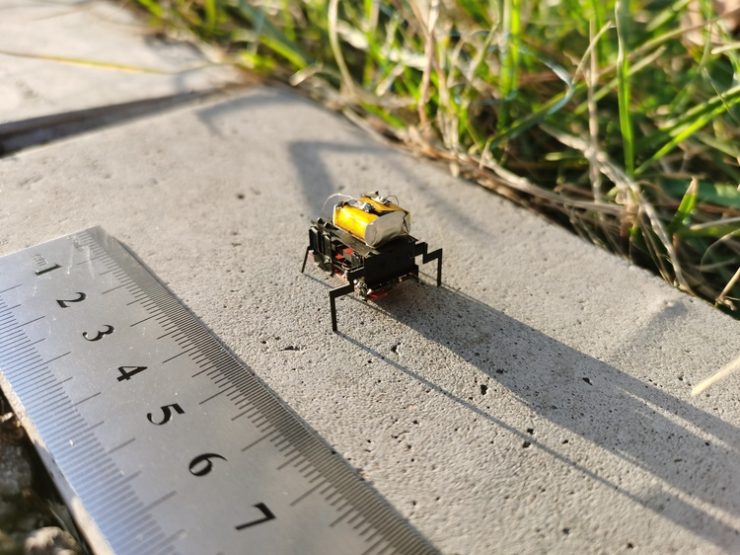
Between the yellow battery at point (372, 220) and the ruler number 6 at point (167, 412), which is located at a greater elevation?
the yellow battery at point (372, 220)

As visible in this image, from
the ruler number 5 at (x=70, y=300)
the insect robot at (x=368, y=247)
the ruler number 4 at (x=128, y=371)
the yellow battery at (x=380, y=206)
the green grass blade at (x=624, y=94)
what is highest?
the green grass blade at (x=624, y=94)

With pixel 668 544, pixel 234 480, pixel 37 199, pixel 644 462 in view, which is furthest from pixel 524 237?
pixel 37 199

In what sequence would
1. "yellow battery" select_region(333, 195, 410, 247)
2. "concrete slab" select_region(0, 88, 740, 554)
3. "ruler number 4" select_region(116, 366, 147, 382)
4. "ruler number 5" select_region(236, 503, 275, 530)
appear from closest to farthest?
1. "ruler number 5" select_region(236, 503, 275, 530)
2. "concrete slab" select_region(0, 88, 740, 554)
3. "ruler number 4" select_region(116, 366, 147, 382)
4. "yellow battery" select_region(333, 195, 410, 247)

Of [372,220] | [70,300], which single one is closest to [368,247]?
[372,220]

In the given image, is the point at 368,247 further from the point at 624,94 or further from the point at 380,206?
the point at 624,94

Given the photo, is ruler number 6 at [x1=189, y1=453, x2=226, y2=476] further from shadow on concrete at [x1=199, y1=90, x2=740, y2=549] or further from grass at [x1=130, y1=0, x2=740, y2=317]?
grass at [x1=130, y1=0, x2=740, y2=317]

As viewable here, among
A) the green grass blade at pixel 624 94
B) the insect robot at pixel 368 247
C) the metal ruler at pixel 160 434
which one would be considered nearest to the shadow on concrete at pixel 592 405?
the insect robot at pixel 368 247

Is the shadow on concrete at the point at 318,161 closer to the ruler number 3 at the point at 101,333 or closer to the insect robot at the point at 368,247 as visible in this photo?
the insect robot at the point at 368,247

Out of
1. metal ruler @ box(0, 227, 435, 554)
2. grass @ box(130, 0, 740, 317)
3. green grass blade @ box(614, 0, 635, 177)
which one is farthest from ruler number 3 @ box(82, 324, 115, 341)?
green grass blade @ box(614, 0, 635, 177)
